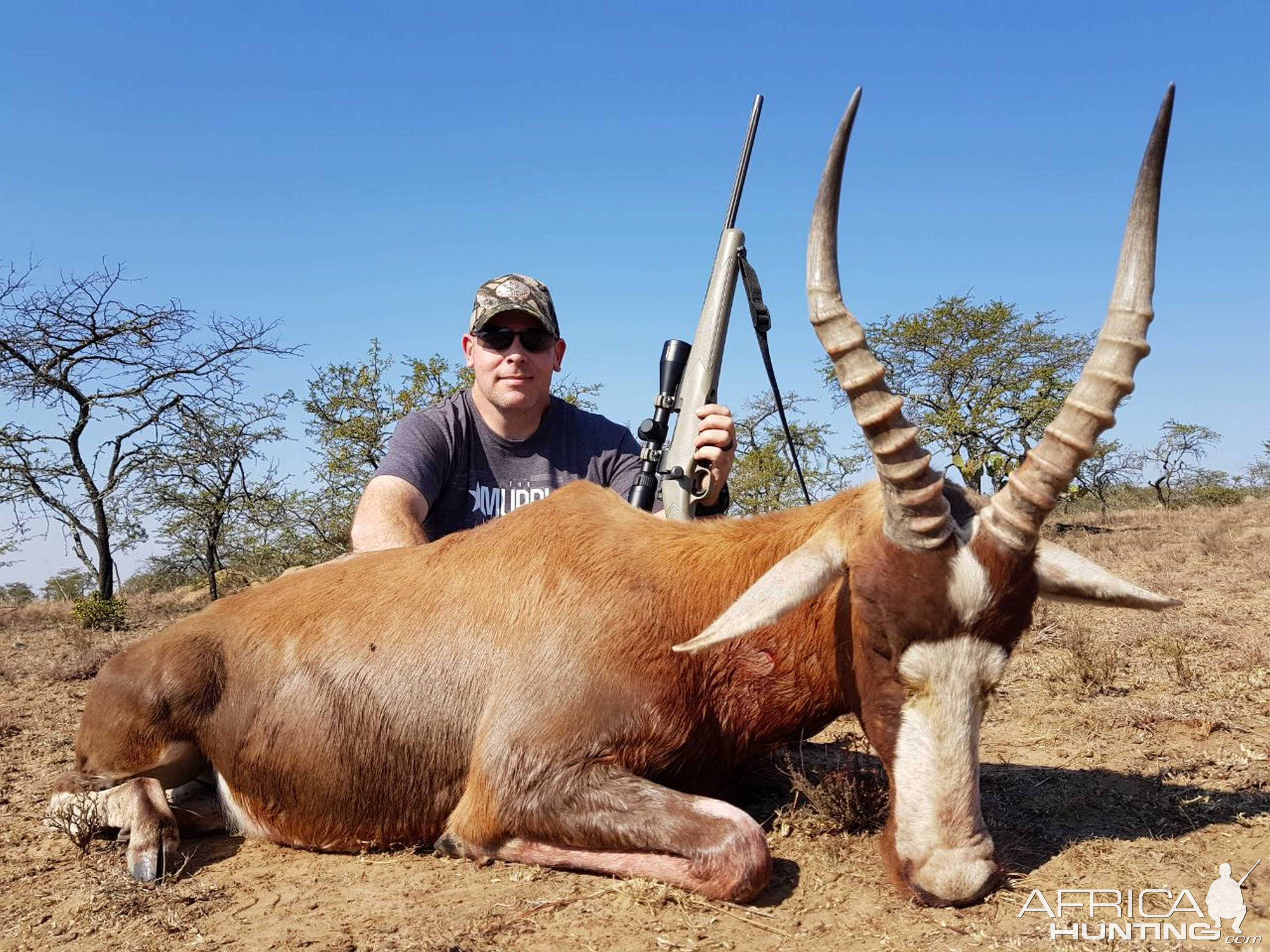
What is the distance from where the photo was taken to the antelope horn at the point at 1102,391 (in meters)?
3.07

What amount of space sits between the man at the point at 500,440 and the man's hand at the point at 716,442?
0.14m

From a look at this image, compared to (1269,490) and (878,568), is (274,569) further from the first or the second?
(1269,490)

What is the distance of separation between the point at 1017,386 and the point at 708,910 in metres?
30.0

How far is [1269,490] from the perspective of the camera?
4719 cm

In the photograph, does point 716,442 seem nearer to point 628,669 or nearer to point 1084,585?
point 628,669

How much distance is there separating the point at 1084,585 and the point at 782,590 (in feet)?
3.68

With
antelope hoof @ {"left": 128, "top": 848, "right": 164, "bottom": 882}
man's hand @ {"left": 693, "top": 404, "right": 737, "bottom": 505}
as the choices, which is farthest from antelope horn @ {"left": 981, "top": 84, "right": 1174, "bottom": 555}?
antelope hoof @ {"left": 128, "top": 848, "right": 164, "bottom": 882}

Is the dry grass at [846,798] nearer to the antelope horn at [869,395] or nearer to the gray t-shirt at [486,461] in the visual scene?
the antelope horn at [869,395]

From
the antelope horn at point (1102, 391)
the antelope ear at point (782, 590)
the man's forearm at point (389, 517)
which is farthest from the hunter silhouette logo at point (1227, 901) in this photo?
the man's forearm at point (389, 517)

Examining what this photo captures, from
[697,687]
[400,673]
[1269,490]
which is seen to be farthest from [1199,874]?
[1269,490]

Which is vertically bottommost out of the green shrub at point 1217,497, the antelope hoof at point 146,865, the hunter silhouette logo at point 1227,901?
the hunter silhouette logo at point 1227,901

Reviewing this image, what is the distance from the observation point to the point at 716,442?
17.1ft

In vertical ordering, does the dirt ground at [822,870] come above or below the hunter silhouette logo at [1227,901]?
above

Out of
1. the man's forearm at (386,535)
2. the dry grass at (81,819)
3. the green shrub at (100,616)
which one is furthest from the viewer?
the green shrub at (100,616)
